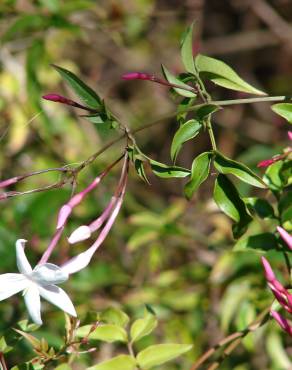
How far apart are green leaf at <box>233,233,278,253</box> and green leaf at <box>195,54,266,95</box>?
10.6 inches

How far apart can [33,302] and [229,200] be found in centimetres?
32

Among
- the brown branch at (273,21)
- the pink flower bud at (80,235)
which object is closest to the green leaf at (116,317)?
the pink flower bud at (80,235)

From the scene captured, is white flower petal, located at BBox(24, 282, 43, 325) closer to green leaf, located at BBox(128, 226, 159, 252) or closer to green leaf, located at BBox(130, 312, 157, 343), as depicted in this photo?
green leaf, located at BBox(130, 312, 157, 343)

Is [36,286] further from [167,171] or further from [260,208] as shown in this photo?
[260,208]

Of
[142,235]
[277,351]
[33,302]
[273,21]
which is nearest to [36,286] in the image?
[33,302]

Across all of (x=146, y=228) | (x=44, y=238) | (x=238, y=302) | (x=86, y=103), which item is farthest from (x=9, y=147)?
(x=86, y=103)

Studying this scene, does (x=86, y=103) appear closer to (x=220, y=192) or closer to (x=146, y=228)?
(x=220, y=192)

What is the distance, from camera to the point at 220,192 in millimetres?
1038

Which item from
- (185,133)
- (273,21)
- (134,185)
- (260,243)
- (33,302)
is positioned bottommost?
(134,185)

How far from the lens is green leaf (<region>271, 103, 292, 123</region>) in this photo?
1.04 metres

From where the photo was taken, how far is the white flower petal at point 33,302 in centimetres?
90

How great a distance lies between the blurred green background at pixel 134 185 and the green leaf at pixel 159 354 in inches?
4.4

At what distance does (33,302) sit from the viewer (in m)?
0.92

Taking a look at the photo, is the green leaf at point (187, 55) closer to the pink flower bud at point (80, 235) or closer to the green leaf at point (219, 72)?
the green leaf at point (219, 72)
